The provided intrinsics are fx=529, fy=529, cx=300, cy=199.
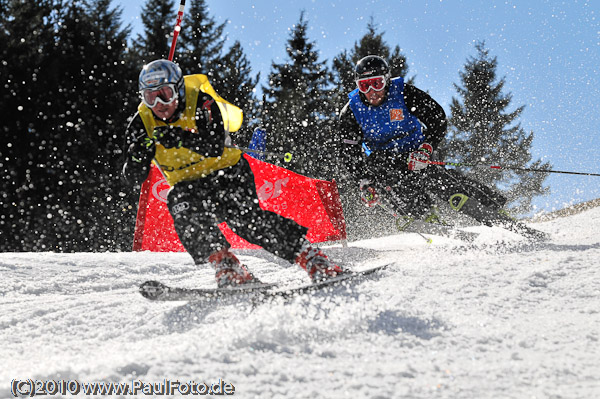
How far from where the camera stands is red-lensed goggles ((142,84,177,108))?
3711mm

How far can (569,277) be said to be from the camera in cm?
338

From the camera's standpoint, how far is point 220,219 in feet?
12.5

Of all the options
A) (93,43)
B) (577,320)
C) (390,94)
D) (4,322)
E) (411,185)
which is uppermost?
(93,43)

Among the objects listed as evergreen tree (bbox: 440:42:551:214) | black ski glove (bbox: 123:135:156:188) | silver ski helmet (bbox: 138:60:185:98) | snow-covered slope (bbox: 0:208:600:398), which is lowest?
snow-covered slope (bbox: 0:208:600:398)

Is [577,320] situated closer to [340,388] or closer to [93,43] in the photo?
[340,388]

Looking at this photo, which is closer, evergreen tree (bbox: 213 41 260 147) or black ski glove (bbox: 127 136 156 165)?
black ski glove (bbox: 127 136 156 165)

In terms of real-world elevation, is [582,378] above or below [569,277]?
A: below

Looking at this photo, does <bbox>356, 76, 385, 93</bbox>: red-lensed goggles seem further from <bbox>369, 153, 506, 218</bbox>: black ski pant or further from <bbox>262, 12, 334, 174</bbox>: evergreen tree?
<bbox>262, 12, 334, 174</bbox>: evergreen tree

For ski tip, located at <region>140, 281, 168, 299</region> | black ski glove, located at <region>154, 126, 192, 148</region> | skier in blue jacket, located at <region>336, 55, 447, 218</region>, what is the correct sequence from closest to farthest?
1. ski tip, located at <region>140, 281, 168, 299</region>
2. black ski glove, located at <region>154, 126, 192, 148</region>
3. skier in blue jacket, located at <region>336, 55, 447, 218</region>

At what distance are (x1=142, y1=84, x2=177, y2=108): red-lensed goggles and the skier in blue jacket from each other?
255cm

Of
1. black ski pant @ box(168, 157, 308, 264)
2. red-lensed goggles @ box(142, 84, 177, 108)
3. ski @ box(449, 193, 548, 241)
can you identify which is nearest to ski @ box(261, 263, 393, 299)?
black ski pant @ box(168, 157, 308, 264)

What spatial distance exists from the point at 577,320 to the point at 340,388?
1.51m

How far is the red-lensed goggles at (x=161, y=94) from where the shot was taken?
3.71 m

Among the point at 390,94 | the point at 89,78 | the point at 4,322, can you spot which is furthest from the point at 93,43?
the point at 4,322
